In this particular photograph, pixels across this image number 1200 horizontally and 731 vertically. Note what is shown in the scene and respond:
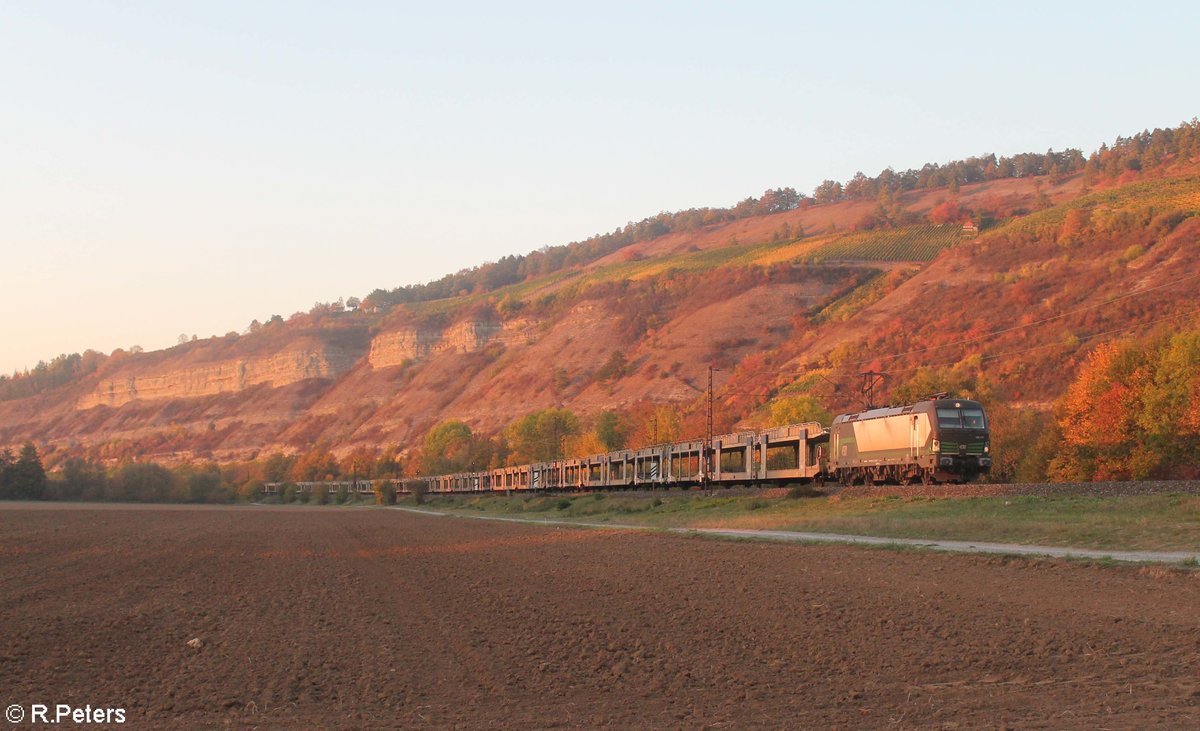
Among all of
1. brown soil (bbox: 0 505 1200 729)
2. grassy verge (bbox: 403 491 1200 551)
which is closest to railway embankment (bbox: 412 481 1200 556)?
grassy verge (bbox: 403 491 1200 551)

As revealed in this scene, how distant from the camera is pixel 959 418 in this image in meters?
A: 39.8

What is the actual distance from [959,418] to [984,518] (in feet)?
42.1

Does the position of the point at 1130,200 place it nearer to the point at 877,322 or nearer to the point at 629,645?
the point at 877,322

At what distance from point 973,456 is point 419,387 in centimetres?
16453

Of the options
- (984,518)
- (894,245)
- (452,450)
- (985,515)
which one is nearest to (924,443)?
(985,515)

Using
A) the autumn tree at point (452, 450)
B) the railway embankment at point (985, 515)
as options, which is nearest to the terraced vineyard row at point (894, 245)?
the autumn tree at point (452, 450)

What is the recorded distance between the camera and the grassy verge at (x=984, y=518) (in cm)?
2259

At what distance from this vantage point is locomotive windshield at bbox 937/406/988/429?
39.6 m

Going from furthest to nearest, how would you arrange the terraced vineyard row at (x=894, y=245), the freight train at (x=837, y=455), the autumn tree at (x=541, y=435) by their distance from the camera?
the terraced vineyard row at (x=894, y=245), the autumn tree at (x=541, y=435), the freight train at (x=837, y=455)

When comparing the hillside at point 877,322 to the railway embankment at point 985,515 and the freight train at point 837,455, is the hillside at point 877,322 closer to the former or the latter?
the freight train at point 837,455

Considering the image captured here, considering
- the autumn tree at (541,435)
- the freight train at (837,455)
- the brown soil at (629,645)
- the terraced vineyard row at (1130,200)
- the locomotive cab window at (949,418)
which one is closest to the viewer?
the brown soil at (629,645)

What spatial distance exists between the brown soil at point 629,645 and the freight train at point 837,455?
18268mm

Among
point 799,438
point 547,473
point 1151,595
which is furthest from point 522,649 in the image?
point 547,473

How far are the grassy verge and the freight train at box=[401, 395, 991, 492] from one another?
13.9 feet
